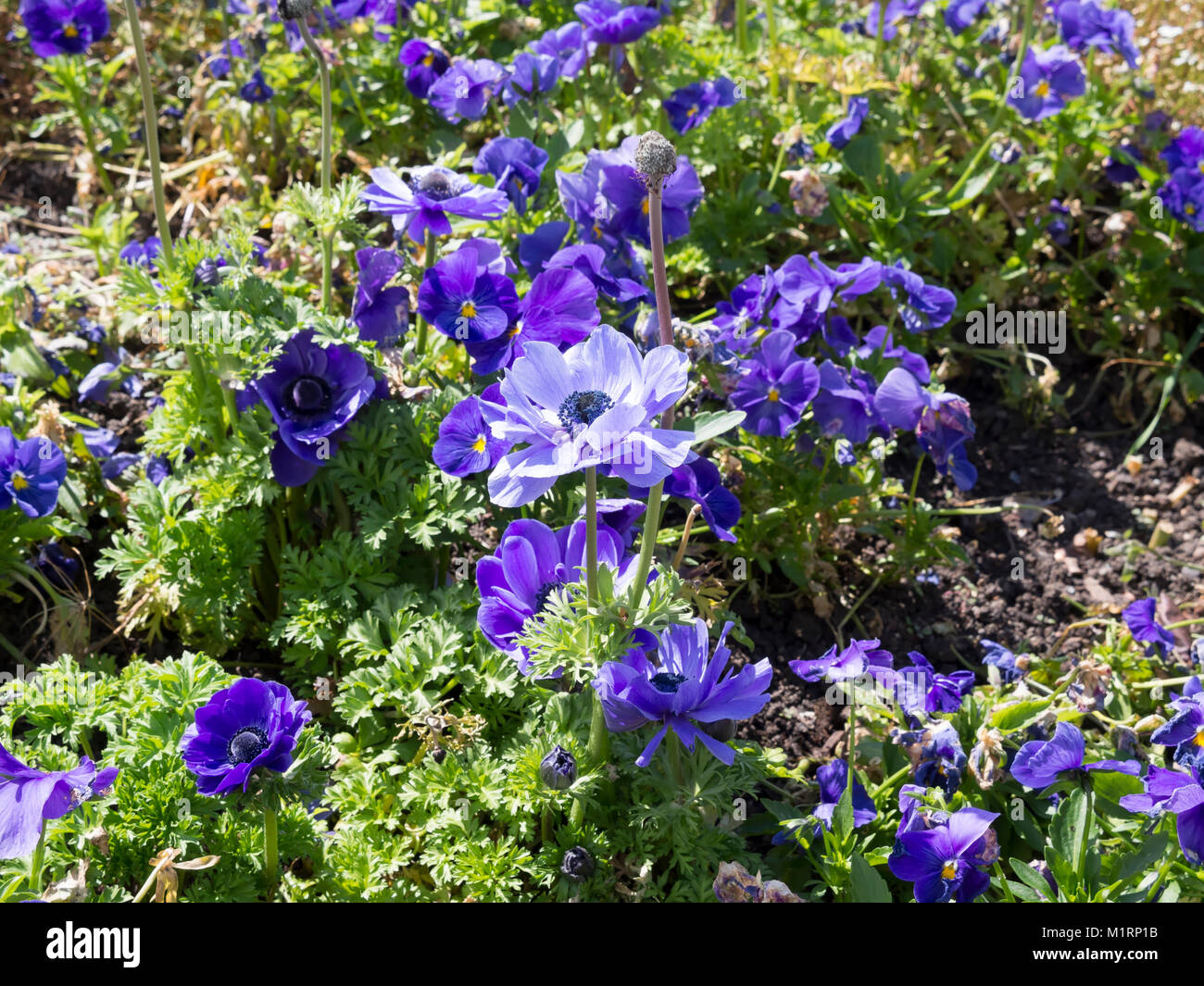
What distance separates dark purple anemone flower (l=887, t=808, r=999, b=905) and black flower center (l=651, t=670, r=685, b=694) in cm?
61

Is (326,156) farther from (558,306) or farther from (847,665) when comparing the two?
(847,665)

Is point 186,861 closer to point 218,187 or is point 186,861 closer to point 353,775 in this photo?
point 353,775

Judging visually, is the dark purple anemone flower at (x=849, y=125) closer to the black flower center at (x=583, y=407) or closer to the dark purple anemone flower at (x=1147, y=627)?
the dark purple anemone flower at (x=1147, y=627)

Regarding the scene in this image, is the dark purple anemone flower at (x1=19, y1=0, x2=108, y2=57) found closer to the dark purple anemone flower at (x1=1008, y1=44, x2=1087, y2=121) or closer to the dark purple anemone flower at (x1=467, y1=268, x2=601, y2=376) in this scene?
the dark purple anemone flower at (x1=467, y1=268, x2=601, y2=376)

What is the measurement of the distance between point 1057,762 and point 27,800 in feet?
6.10

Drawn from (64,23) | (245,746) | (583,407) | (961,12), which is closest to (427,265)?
(583,407)

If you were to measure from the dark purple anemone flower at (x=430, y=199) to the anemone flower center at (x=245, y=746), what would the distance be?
46.2 inches

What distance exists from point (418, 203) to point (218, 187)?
2090 mm

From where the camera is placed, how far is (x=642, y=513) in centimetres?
234

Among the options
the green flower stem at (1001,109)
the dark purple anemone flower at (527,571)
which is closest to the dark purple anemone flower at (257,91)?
the green flower stem at (1001,109)

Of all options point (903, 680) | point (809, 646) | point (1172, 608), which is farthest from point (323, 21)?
point (1172, 608)

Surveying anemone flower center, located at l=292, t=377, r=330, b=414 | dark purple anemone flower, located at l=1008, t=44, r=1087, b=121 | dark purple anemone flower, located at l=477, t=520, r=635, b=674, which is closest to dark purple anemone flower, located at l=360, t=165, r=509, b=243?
anemone flower center, located at l=292, t=377, r=330, b=414

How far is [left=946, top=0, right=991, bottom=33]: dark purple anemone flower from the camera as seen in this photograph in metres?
3.99

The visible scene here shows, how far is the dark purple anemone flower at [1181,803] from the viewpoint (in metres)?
1.92
